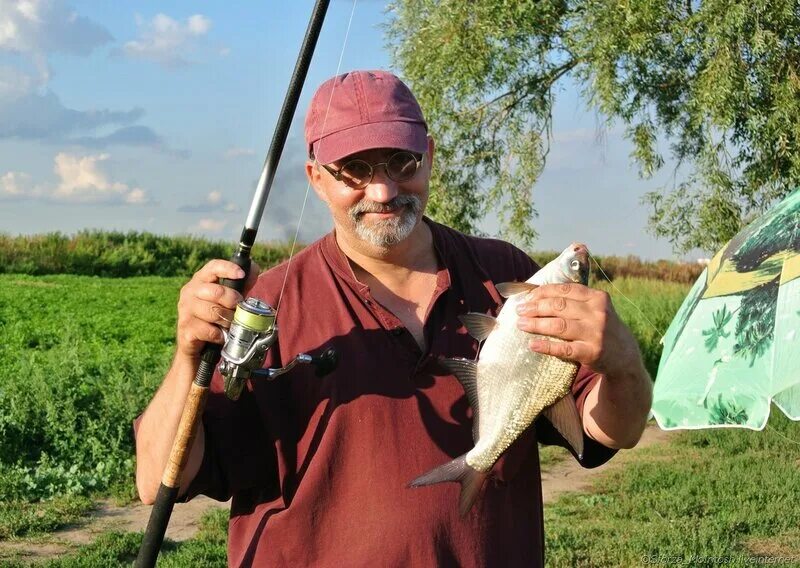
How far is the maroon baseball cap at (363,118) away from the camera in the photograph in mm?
2879

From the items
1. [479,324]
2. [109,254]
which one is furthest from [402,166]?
[109,254]

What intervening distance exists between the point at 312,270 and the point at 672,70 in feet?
39.5

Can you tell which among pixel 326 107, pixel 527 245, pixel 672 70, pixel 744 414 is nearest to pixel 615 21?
pixel 672 70

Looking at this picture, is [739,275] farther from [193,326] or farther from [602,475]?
[193,326]

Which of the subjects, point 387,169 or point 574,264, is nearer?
point 574,264

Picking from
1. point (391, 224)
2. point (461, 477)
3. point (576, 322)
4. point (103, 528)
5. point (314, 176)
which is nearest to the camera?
point (576, 322)

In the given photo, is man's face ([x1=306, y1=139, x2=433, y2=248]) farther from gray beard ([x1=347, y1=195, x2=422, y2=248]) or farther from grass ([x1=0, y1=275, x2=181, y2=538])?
grass ([x1=0, y1=275, x2=181, y2=538])

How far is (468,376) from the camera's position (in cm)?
270

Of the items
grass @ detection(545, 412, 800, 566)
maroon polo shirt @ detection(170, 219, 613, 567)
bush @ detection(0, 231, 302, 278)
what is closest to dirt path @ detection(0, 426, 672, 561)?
grass @ detection(545, 412, 800, 566)

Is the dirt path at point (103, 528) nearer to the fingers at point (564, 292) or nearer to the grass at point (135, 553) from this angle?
the grass at point (135, 553)

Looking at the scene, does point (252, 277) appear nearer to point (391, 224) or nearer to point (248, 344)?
point (248, 344)

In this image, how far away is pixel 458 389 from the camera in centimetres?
275

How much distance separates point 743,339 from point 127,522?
16.0 feet

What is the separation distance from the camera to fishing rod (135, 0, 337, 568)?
2.45 metres
